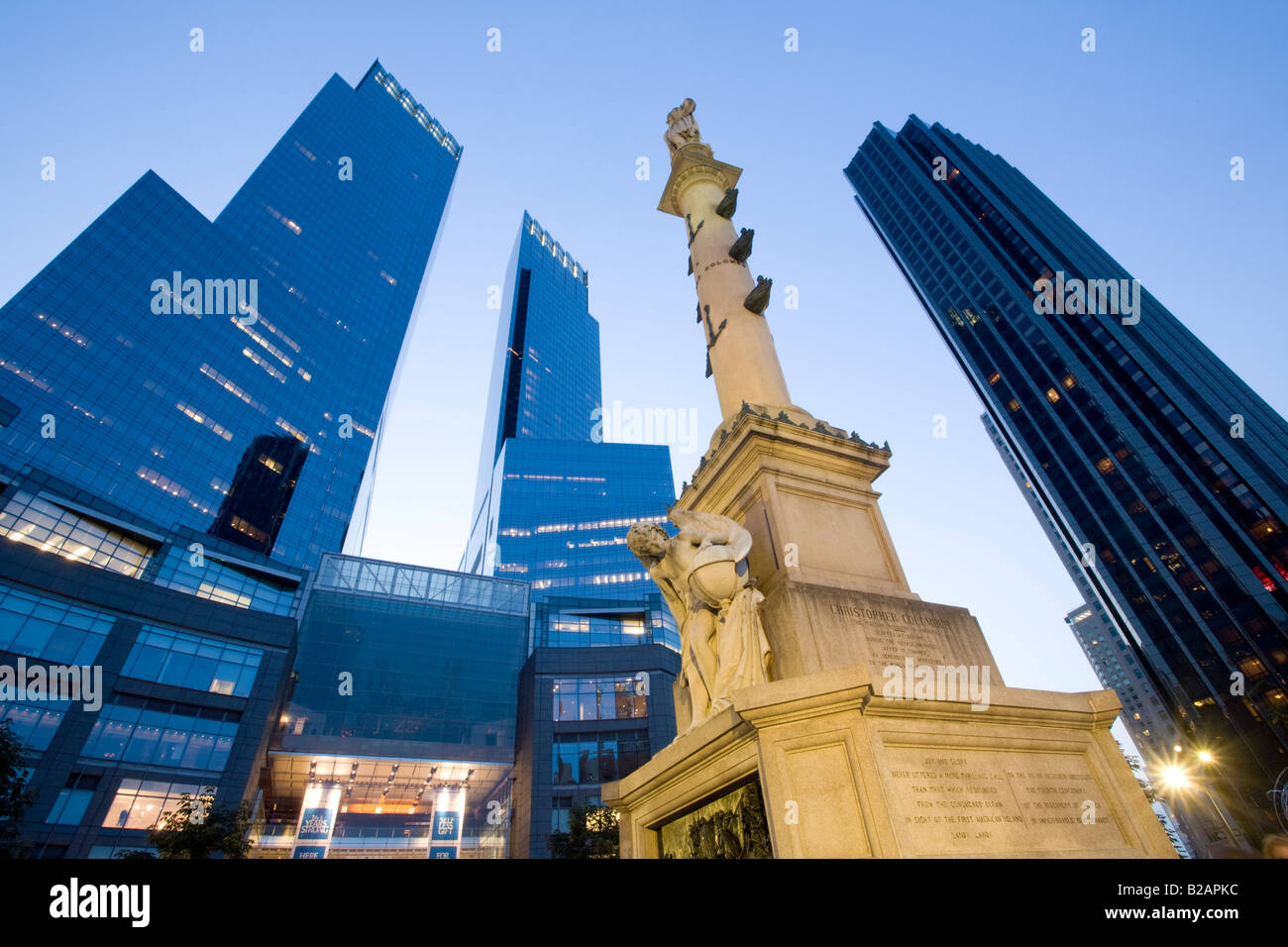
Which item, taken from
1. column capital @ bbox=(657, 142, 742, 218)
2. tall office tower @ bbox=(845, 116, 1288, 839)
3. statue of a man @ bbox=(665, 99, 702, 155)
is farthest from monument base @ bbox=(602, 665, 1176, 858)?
tall office tower @ bbox=(845, 116, 1288, 839)

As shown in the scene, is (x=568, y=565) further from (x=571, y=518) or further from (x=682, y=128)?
(x=682, y=128)

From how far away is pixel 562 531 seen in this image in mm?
113875

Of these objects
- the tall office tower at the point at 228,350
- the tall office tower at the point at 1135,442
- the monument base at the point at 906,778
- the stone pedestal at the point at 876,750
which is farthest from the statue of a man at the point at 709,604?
the tall office tower at the point at 228,350

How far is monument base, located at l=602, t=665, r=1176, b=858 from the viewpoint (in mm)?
5121

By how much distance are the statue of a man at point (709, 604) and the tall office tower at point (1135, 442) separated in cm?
6340

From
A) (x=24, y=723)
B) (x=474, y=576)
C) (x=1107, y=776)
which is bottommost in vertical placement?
(x=1107, y=776)

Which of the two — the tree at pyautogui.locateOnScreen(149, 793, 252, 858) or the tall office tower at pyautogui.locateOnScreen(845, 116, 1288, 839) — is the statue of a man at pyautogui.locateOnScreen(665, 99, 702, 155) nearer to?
the tree at pyautogui.locateOnScreen(149, 793, 252, 858)

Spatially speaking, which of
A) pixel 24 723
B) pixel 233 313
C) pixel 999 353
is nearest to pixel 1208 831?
pixel 999 353

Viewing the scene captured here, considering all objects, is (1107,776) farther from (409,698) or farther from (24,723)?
(409,698)

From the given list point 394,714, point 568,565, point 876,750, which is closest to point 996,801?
point 876,750

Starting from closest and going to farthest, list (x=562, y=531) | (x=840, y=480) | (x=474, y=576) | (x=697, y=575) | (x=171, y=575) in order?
(x=697, y=575) → (x=840, y=480) → (x=171, y=575) → (x=474, y=576) → (x=562, y=531)

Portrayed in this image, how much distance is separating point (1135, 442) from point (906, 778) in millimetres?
99512
